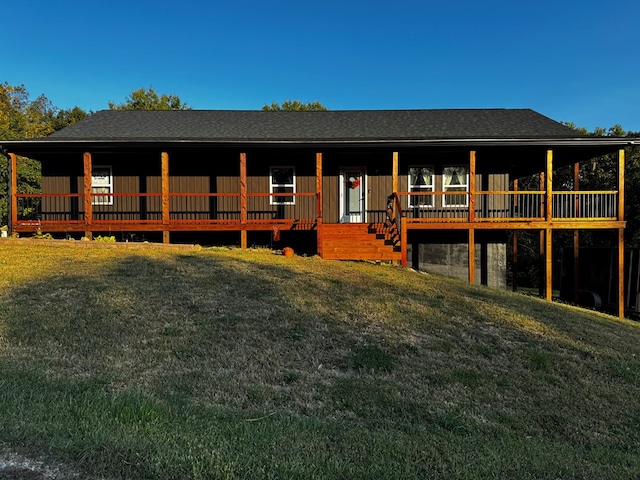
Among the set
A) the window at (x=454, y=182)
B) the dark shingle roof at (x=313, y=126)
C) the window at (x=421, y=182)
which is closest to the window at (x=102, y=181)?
the dark shingle roof at (x=313, y=126)

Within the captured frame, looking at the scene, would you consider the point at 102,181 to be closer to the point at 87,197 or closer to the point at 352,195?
the point at 87,197

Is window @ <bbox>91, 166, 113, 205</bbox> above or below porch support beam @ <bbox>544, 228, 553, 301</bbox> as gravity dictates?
above

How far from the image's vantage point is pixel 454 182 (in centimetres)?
1565

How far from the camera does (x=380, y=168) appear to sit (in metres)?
15.7

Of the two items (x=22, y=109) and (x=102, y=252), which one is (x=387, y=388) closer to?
(x=102, y=252)

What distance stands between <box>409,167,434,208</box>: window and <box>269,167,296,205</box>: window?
4.09m

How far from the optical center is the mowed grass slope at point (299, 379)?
119 inches

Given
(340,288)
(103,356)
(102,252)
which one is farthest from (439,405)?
(102,252)

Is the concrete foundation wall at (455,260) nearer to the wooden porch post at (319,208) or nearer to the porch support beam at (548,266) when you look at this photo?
the porch support beam at (548,266)

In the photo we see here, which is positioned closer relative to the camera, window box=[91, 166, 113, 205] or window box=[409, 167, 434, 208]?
window box=[91, 166, 113, 205]

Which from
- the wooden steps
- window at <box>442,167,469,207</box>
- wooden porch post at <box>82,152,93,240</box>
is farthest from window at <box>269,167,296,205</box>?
wooden porch post at <box>82,152,93,240</box>

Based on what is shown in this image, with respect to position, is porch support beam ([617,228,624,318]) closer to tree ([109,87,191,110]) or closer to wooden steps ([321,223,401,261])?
wooden steps ([321,223,401,261])

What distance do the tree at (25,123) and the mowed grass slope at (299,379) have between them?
20.9 metres

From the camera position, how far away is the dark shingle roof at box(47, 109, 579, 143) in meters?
13.6
